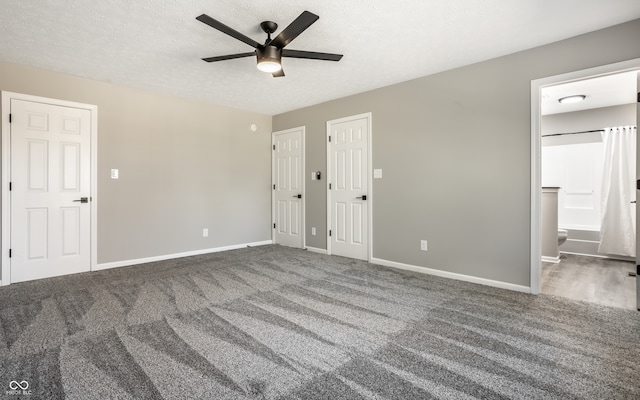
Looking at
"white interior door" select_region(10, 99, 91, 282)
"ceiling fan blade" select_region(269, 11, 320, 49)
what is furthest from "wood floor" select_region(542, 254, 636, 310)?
"white interior door" select_region(10, 99, 91, 282)

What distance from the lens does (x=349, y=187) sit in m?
4.76

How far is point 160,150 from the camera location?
4.56 m

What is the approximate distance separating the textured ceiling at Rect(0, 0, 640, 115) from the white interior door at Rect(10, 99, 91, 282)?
24.6 inches

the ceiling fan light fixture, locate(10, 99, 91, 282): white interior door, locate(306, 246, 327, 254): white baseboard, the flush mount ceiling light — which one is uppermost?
the flush mount ceiling light

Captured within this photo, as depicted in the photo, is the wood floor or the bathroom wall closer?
the wood floor

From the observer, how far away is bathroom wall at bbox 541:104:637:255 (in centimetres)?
507

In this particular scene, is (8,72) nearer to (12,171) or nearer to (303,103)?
(12,171)

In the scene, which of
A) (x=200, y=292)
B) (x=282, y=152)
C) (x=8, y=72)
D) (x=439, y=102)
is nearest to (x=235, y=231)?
(x=282, y=152)

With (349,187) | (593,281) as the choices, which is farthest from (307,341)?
(593,281)

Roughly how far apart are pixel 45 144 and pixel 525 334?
533cm

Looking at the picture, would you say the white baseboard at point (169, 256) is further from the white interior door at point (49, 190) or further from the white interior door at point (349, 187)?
the white interior door at point (349, 187)

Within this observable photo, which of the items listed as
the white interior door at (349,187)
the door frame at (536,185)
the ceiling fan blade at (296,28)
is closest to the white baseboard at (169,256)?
the white interior door at (349,187)

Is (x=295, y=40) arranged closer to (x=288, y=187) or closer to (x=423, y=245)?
(x=423, y=245)

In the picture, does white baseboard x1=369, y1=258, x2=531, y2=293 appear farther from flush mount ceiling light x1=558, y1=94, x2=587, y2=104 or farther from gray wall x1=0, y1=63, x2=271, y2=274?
flush mount ceiling light x1=558, y1=94, x2=587, y2=104
